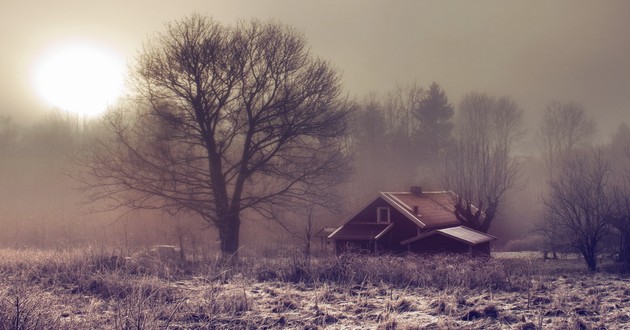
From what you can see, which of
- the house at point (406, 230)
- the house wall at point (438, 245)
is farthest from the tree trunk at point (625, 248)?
the house wall at point (438, 245)

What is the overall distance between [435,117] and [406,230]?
3517 centimetres

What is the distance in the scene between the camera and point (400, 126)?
66062 millimetres

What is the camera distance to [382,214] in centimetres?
3012

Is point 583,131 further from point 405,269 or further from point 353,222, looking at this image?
point 405,269

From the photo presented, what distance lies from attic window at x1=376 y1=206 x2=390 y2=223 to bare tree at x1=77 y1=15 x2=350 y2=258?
715cm

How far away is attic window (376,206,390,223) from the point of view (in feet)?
98.1

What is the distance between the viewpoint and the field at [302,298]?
295 inches

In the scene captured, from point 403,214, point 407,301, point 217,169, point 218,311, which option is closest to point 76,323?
point 218,311

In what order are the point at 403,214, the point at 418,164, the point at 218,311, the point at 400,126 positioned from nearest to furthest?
the point at 218,311, the point at 403,214, the point at 418,164, the point at 400,126

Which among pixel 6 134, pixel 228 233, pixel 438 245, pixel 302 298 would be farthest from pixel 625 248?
pixel 6 134

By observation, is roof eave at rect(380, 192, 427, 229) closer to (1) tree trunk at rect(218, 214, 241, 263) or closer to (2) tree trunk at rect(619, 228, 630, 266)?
(2) tree trunk at rect(619, 228, 630, 266)

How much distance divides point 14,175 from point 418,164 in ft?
174

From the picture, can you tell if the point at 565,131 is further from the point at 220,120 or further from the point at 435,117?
the point at 220,120

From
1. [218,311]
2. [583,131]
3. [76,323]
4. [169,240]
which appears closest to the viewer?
[76,323]
